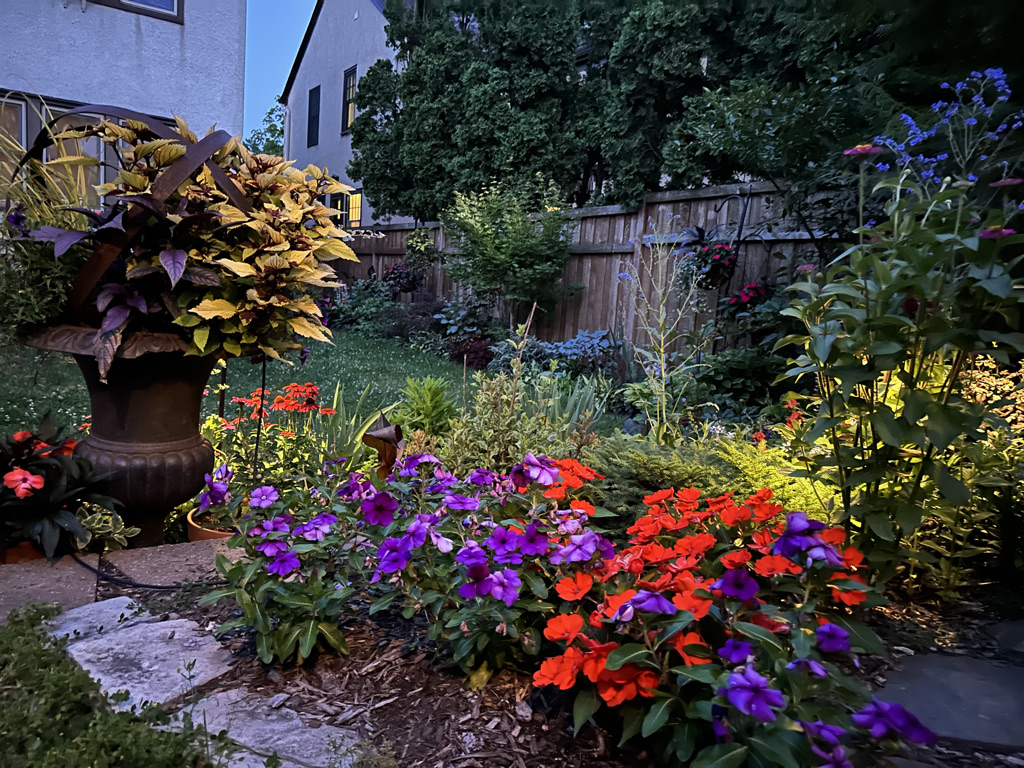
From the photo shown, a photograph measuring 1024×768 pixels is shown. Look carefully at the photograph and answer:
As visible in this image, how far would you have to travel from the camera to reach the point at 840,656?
1681mm

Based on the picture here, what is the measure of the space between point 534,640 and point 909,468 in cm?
116

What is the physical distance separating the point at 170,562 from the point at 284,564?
1.05m

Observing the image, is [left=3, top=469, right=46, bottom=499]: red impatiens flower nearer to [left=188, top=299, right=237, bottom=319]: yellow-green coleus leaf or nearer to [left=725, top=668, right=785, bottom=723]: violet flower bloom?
[left=188, top=299, right=237, bottom=319]: yellow-green coleus leaf

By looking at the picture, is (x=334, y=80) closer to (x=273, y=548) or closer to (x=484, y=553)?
(x=273, y=548)

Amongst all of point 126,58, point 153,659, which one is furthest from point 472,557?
point 126,58

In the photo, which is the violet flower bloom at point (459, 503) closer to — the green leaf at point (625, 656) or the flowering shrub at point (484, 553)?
the flowering shrub at point (484, 553)

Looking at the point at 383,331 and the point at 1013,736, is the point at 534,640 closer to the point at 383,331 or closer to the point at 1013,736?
the point at 1013,736

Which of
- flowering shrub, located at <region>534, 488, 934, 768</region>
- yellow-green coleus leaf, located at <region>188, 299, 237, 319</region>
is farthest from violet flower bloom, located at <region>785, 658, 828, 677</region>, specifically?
yellow-green coleus leaf, located at <region>188, 299, 237, 319</region>

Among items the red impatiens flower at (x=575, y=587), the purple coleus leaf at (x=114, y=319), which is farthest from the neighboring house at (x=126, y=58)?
the red impatiens flower at (x=575, y=587)

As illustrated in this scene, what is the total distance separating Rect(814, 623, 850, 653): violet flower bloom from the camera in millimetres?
1195

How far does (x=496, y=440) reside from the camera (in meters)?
2.95

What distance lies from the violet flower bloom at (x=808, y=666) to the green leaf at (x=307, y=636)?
1.02 metres

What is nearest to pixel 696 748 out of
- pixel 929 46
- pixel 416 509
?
pixel 416 509

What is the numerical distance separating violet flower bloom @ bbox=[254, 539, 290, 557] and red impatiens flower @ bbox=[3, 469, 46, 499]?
42.5 inches
